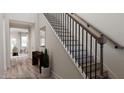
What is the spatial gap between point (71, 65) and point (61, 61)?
0.50 m

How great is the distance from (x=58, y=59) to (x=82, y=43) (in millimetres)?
803

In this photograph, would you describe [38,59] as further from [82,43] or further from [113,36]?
[113,36]

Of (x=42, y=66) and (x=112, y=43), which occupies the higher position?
(x=112, y=43)

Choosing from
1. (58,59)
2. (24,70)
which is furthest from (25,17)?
(24,70)

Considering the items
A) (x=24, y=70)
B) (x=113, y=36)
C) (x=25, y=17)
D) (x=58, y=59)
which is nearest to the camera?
(x=113, y=36)

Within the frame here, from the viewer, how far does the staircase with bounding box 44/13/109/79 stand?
207 cm

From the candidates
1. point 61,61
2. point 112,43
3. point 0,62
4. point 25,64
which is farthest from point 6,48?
point 112,43

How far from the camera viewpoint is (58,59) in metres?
2.95

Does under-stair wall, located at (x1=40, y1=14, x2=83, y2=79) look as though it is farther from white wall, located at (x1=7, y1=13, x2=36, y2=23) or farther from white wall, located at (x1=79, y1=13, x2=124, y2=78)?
white wall, located at (x1=79, y1=13, x2=124, y2=78)

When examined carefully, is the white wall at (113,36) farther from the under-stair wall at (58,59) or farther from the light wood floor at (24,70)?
the light wood floor at (24,70)
